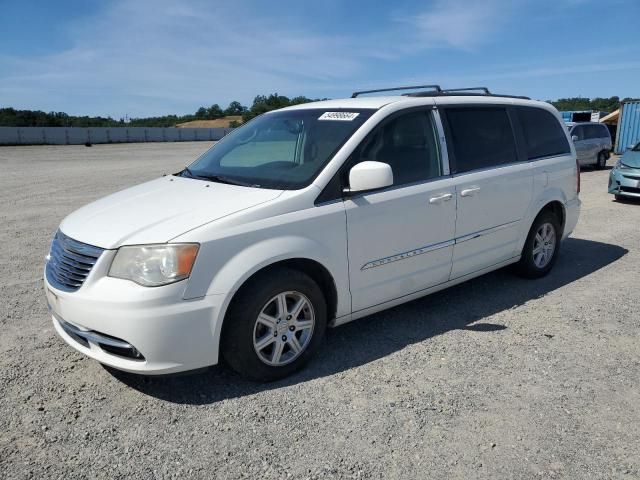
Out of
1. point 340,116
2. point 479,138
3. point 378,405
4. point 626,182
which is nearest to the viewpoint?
point 378,405

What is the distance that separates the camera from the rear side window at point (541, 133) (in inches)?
206

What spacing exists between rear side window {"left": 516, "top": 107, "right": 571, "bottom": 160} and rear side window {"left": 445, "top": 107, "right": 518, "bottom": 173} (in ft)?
0.93

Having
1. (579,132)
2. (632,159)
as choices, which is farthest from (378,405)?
(579,132)

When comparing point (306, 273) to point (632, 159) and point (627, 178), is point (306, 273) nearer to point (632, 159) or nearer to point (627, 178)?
point (627, 178)

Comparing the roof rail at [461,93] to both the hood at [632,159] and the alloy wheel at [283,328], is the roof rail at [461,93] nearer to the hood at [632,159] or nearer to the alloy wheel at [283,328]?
the alloy wheel at [283,328]

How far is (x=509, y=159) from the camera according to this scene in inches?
195

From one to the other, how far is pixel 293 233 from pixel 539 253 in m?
3.27

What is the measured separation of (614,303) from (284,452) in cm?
363

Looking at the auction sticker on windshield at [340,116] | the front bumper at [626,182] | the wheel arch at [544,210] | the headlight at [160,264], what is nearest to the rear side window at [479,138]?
the wheel arch at [544,210]

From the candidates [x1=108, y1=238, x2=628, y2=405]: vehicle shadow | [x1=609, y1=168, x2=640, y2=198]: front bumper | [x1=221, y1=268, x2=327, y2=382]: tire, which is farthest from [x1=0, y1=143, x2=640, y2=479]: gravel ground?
[x1=609, y1=168, x2=640, y2=198]: front bumper

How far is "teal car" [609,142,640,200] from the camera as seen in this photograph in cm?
1038

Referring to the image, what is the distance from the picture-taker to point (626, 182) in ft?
34.3

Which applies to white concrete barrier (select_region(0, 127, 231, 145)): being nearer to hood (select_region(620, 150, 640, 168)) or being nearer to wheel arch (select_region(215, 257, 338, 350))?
hood (select_region(620, 150, 640, 168))

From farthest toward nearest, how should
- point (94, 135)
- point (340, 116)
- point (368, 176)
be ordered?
point (94, 135) < point (340, 116) < point (368, 176)
